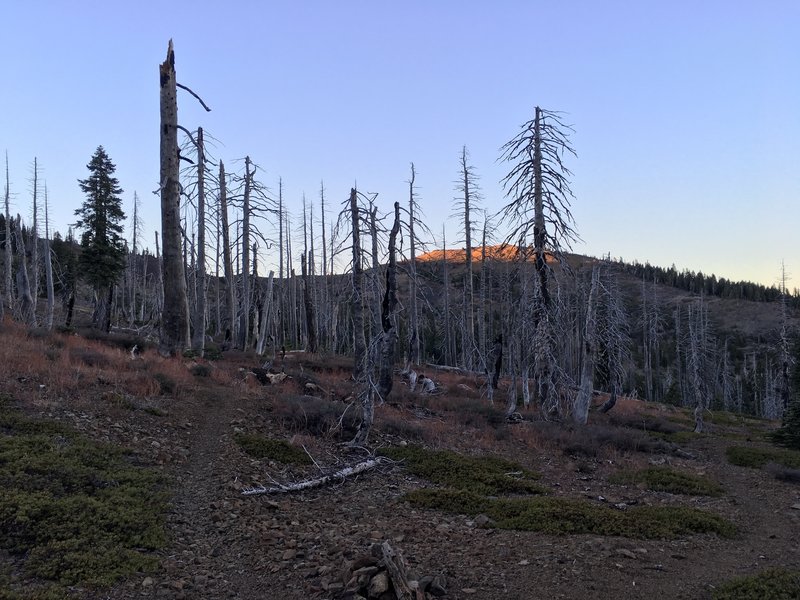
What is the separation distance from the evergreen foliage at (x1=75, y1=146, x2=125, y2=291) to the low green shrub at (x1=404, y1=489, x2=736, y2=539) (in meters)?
31.6

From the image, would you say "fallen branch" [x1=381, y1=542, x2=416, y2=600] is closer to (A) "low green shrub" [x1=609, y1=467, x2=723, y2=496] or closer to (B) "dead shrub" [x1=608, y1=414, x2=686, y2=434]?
(A) "low green shrub" [x1=609, y1=467, x2=723, y2=496]

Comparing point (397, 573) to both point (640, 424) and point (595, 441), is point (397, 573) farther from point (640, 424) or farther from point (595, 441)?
point (640, 424)

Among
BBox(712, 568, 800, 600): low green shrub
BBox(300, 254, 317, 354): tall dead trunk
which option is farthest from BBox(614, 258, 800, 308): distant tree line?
BBox(712, 568, 800, 600): low green shrub

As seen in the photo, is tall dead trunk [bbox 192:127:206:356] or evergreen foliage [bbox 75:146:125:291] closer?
tall dead trunk [bbox 192:127:206:356]

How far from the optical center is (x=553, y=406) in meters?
17.8

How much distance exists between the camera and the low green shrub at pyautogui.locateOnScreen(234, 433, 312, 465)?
10.3m

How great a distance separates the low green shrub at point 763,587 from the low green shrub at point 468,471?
15.0 feet

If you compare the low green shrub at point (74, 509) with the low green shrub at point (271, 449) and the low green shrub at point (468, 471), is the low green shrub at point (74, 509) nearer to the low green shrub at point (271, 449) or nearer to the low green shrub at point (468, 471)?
the low green shrub at point (271, 449)

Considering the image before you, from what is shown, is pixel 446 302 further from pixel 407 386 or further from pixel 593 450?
pixel 593 450

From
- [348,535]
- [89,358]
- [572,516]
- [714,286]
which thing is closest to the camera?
[348,535]

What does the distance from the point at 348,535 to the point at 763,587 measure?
477 centimetres

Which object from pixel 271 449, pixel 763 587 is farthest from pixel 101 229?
pixel 763 587

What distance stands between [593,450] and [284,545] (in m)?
10.3

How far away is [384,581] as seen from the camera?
5.16 metres
